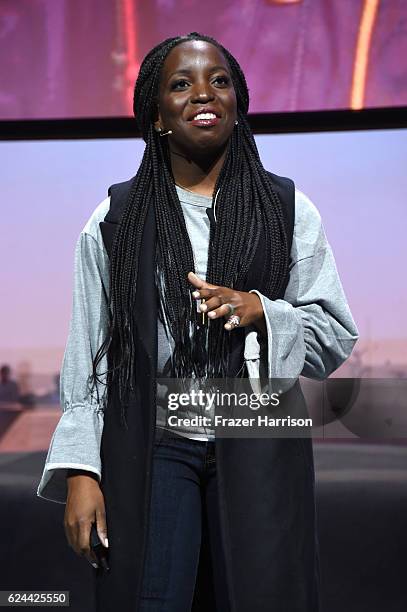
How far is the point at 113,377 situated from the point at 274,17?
1469 mm

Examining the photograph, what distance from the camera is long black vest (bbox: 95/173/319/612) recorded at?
4.16ft

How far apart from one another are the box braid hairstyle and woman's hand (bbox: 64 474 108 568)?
0.12 meters

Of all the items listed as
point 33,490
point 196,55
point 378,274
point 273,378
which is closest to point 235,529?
point 273,378

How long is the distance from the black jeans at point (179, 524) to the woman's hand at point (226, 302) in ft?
0.61

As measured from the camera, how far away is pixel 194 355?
131cm

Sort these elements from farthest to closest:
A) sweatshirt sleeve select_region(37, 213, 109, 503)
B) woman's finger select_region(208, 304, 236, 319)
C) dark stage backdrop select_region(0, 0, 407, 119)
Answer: dark stage backdrop select_region(0, 0, 407, 119) < sweatshirt sleeve select_region(37, 213, 109, 503) < woman's finger select_region(208, 304, 236, 319)

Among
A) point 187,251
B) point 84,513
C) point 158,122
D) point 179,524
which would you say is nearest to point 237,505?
point 179,524

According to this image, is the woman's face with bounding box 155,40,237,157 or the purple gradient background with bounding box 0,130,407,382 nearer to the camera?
the woman's face with bounding box 155,40,237,157

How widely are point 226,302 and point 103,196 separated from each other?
1.53m

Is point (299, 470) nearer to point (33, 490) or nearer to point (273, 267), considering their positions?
point (273, 267)

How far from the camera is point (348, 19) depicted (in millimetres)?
2488

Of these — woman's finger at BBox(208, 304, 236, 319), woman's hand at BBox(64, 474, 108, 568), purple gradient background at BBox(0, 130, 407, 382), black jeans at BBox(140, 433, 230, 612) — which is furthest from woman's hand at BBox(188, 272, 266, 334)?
purple gradient background at BBox(0, 130, 407, 382)

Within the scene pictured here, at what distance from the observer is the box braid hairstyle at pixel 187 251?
1.31 m

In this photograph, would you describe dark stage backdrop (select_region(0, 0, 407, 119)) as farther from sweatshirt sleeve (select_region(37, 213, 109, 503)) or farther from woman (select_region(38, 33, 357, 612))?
sweatshirt sleeve (select_region(37, 213, 109, 503))
